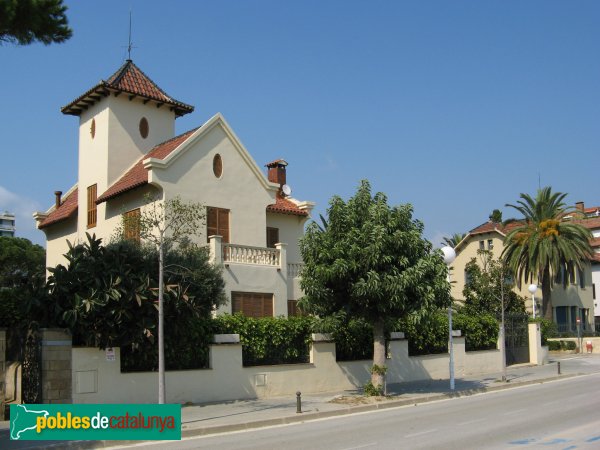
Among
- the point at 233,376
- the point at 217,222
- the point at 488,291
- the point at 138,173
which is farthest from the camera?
the point at 488,291

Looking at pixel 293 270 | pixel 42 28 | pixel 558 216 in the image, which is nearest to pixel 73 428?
pixel 42 28

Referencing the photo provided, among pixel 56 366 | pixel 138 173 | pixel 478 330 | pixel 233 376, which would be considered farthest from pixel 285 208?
pixel 56 366

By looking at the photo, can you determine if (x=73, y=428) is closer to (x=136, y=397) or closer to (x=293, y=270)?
(x=136, y=397)

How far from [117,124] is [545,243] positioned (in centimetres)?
3011

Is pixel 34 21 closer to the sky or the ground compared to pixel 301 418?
closer to the sky

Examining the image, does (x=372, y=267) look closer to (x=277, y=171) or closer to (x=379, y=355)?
(x=379, y=355)

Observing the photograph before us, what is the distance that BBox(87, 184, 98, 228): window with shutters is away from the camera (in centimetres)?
3050

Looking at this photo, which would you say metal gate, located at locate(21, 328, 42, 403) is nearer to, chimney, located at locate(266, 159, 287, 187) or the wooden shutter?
the wooden shutter

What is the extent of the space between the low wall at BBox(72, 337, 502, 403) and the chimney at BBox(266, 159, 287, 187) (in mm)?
13159

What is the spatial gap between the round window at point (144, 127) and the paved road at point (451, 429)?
1728 centimetres

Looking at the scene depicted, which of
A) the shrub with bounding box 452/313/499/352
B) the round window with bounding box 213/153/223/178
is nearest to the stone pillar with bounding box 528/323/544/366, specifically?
the shrub with bounding box 452/313/499/352

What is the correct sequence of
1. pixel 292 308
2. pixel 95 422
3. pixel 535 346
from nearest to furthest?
pixel 95 422, pixel 292 308, pixel 535 346

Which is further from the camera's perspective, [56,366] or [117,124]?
[117,124]

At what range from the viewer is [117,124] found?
30.1 metres
